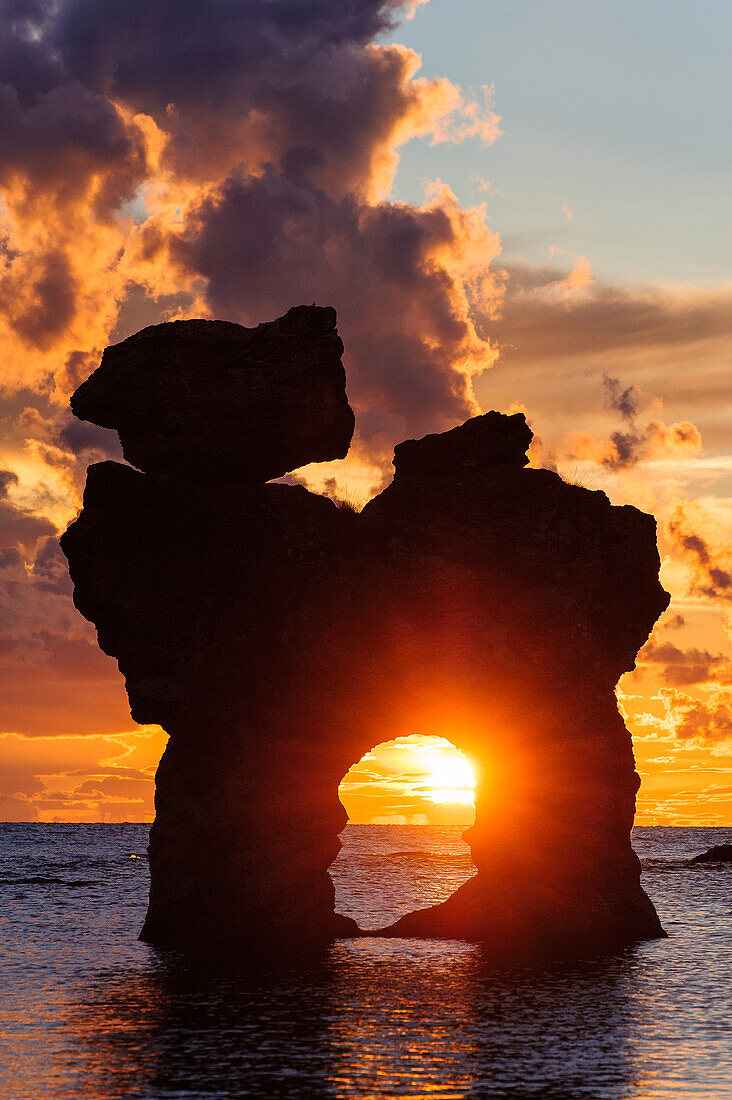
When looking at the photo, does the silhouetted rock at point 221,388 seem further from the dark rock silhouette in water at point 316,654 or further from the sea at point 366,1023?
the sea at point 366,1023

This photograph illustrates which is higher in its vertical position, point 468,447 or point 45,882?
point 468,447

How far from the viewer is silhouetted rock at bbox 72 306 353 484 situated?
90.5 ft

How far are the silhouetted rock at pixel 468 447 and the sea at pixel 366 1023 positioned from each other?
502 inches

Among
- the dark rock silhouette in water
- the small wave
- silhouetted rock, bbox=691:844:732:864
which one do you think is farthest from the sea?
silhouetted rock, bbox=691:844:732:864

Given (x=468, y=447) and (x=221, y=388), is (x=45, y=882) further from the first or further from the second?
(x=468, y=447)

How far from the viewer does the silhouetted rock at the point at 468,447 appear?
2839cm

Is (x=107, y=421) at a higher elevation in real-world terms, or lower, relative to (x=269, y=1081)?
higher

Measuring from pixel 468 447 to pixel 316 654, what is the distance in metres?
6.87

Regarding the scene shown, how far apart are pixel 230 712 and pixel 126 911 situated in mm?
18771

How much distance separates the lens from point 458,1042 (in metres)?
18.1

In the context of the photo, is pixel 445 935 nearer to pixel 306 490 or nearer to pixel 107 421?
pixel 306 490

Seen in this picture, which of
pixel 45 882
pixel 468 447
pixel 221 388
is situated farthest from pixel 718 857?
pixel 221 388

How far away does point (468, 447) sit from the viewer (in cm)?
2842

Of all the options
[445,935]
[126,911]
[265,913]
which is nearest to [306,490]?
[265,913]
